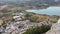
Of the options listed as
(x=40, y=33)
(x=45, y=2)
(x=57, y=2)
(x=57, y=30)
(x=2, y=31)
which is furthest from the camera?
(x=45, y=2)

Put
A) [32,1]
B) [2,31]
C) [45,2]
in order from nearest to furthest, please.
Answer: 1. [2,31]
2. [45,2]
3. [32,1]

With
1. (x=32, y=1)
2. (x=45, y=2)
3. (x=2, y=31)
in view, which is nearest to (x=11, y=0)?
(x=32, y=1)

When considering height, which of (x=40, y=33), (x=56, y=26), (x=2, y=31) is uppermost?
(x=56, y=26)

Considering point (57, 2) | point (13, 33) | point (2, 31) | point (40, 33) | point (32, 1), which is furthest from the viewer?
point (32, 1)

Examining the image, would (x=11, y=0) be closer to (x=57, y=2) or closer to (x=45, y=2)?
(x=45, y=2)

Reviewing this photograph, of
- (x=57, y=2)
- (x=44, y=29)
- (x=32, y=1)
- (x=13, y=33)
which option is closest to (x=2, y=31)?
(x=13, y=33)

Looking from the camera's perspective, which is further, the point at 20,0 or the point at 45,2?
the point at 20,0

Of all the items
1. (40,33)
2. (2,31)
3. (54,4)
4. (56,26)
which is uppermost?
(56,26)

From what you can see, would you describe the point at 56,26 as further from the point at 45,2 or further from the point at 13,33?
the point at 45,2

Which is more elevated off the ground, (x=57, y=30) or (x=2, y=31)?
(x=57, y=30)
